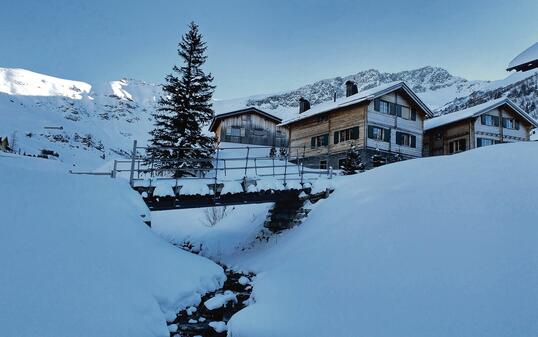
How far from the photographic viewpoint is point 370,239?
29.1ft

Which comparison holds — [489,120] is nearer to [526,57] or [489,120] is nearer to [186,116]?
[526,57]

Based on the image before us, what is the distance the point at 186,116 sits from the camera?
25703mm

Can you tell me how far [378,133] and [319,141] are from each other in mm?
6165

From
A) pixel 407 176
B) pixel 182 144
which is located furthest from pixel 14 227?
pixel 182 144

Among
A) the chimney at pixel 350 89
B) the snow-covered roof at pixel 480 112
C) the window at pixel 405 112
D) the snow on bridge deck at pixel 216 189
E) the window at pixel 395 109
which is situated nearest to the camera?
the snow on bridge deck at pixel 216 189

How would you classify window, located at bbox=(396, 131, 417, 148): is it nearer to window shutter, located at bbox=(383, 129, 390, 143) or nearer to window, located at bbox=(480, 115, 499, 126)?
window shutter, located at bbox=(383, 129, 390, 143)

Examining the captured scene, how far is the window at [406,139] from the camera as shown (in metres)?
32.8

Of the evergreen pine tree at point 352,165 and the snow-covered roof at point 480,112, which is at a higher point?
the snow-covered roof at point 480,112

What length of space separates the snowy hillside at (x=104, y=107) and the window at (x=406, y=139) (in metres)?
19.7

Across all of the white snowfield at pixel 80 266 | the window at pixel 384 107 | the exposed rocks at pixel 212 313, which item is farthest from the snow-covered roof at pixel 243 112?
the exposed rocks at pixel 212 313

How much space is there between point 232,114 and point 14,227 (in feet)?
117

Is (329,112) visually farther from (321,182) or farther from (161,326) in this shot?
(161,326)

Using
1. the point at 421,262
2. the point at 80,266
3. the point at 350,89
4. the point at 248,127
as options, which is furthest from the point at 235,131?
the point at 421,262

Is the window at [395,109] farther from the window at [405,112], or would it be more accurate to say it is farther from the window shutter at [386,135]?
the window shutter at [386,135]
